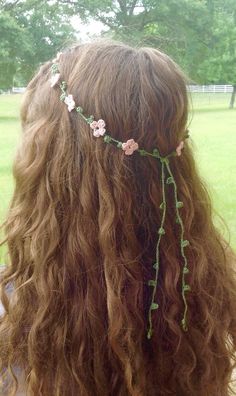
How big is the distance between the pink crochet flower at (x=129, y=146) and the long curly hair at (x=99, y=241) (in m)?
0.01

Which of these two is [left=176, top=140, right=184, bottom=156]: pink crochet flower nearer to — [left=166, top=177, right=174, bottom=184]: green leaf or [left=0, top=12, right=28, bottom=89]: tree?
[left=166, top=177, right=174, bottom=184]: green leaf

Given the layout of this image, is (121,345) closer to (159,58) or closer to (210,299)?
(210,299)

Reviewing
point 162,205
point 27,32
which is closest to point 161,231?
point 162,205

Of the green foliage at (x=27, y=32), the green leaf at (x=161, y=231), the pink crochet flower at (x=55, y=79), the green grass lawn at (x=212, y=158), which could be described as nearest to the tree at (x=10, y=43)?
the green foliage at (x=27, y=32)

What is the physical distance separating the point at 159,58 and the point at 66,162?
0.75 ft

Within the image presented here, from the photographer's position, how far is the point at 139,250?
32.7 inches

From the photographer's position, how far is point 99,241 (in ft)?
2.64

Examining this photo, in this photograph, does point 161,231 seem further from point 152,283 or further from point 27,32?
point 27,32

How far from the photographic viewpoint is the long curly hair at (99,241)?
31.2 inches

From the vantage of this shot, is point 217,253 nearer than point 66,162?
No

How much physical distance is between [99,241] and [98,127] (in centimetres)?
18

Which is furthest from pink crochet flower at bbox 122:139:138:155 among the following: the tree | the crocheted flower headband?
the tree

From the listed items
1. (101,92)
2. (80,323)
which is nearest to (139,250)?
(80,323)

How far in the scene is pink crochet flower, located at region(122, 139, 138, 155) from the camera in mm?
779
